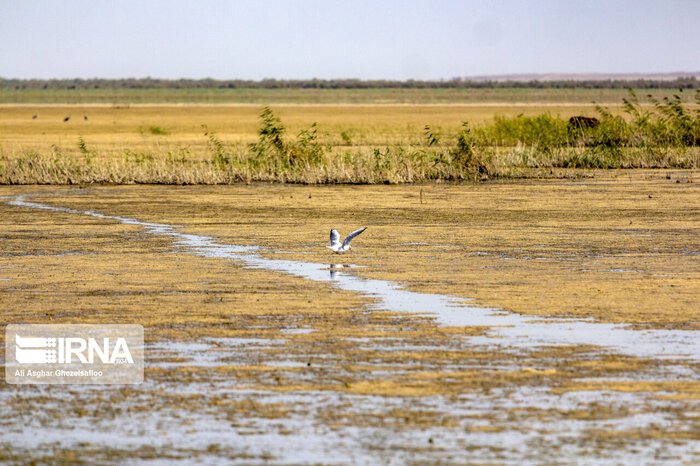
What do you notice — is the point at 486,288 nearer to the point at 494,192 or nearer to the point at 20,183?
the point at 494,192

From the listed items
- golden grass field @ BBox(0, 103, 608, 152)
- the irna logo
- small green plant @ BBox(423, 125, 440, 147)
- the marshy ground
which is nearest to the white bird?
the marshy ground

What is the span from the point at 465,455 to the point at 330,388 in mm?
1843

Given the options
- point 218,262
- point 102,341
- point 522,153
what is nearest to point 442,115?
point 522,153

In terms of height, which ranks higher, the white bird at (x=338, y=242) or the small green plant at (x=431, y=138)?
the small green plant at (x=431, y=138)

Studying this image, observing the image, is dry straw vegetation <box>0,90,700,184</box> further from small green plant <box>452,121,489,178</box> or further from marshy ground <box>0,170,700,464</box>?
marshy ground <box>0,170,700,464</box>

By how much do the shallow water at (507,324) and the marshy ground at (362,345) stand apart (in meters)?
0.16

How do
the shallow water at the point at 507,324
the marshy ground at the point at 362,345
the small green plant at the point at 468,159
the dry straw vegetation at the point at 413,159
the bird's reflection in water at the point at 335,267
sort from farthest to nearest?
the small green plant at the point at 468,159, the dry straw vegetation at the point at 413,159, the bird's reflection in water at the point at 335,267, the shallow water at the point at 507,324, the marshy ground at the point at 362,345

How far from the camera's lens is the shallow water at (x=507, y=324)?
1048 cm

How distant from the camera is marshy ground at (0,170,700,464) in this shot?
7.66 m

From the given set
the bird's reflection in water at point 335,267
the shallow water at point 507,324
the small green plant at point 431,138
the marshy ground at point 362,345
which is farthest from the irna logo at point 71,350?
the small green plant at point 431,138

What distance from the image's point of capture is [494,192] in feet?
93.5

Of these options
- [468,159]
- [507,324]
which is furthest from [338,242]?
[468,159]

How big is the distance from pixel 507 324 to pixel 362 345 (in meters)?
1.77

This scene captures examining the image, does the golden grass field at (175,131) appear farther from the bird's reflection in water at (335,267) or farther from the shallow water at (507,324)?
the shallow water at (507,324)
